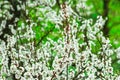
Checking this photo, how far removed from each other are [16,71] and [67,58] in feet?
3.71

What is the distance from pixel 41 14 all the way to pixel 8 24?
1.11 metres

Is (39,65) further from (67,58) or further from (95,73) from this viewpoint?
(95,73)

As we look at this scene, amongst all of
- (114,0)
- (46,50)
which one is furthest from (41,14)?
(114,0)

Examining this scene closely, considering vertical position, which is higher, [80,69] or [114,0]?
[114,0]

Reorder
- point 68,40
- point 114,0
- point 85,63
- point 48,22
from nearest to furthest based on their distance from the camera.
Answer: point 68,40 → point 85,63 → point 48,22 → point 114,0

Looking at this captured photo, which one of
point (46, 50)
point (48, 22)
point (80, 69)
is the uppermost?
point (48, 22)

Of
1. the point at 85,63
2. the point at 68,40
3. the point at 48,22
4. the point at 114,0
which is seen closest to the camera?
the point at 68,40

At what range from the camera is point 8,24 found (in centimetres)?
1157

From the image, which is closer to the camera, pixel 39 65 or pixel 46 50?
pixel 39 65

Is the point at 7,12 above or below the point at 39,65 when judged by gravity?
above

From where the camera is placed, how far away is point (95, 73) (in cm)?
751

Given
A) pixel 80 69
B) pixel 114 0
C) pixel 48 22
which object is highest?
pixel 114 0

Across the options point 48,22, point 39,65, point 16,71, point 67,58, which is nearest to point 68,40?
point 67,58

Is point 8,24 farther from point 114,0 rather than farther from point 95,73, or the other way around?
point 114,0
